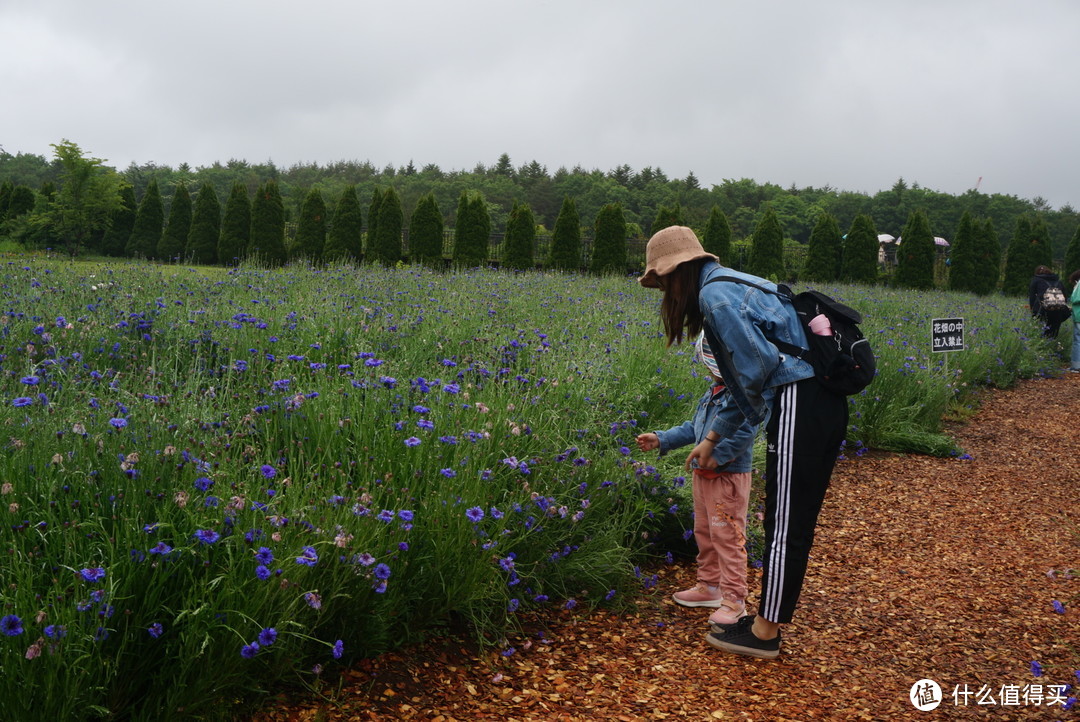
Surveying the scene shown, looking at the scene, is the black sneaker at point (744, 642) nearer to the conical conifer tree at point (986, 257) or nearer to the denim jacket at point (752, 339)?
the denim jacket at point (752, 339)

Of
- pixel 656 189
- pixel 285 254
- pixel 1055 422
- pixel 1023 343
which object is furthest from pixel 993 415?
pixel 656 189

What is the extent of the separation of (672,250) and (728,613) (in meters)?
1.45

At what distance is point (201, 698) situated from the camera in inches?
76.2

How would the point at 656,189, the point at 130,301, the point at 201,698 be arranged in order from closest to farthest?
the point at 201,698
the point at 130,301
the point at 656,189

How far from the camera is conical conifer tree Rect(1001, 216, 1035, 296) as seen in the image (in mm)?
23328

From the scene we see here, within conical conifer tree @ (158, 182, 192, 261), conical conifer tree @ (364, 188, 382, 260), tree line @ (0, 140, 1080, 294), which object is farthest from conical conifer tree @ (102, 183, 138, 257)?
conical conifer tree @ (364, 188, 382, 260)

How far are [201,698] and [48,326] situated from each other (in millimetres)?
3251

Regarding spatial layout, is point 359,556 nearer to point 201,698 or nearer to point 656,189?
point 201,698

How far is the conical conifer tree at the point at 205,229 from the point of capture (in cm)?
2286

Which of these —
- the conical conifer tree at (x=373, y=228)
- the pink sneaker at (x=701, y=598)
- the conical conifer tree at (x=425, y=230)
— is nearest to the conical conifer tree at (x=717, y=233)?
the conical conifer tree at (x=425, y=230)

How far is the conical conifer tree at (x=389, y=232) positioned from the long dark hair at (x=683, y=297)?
18674 millimetres

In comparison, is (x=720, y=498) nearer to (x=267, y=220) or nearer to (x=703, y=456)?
(x=703, y=456)

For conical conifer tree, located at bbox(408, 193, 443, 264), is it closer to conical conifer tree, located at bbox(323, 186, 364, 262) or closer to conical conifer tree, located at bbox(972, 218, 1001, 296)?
conical conifer tree, located at bbox(323, 186, 364, 262)

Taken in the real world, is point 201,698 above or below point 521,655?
above
